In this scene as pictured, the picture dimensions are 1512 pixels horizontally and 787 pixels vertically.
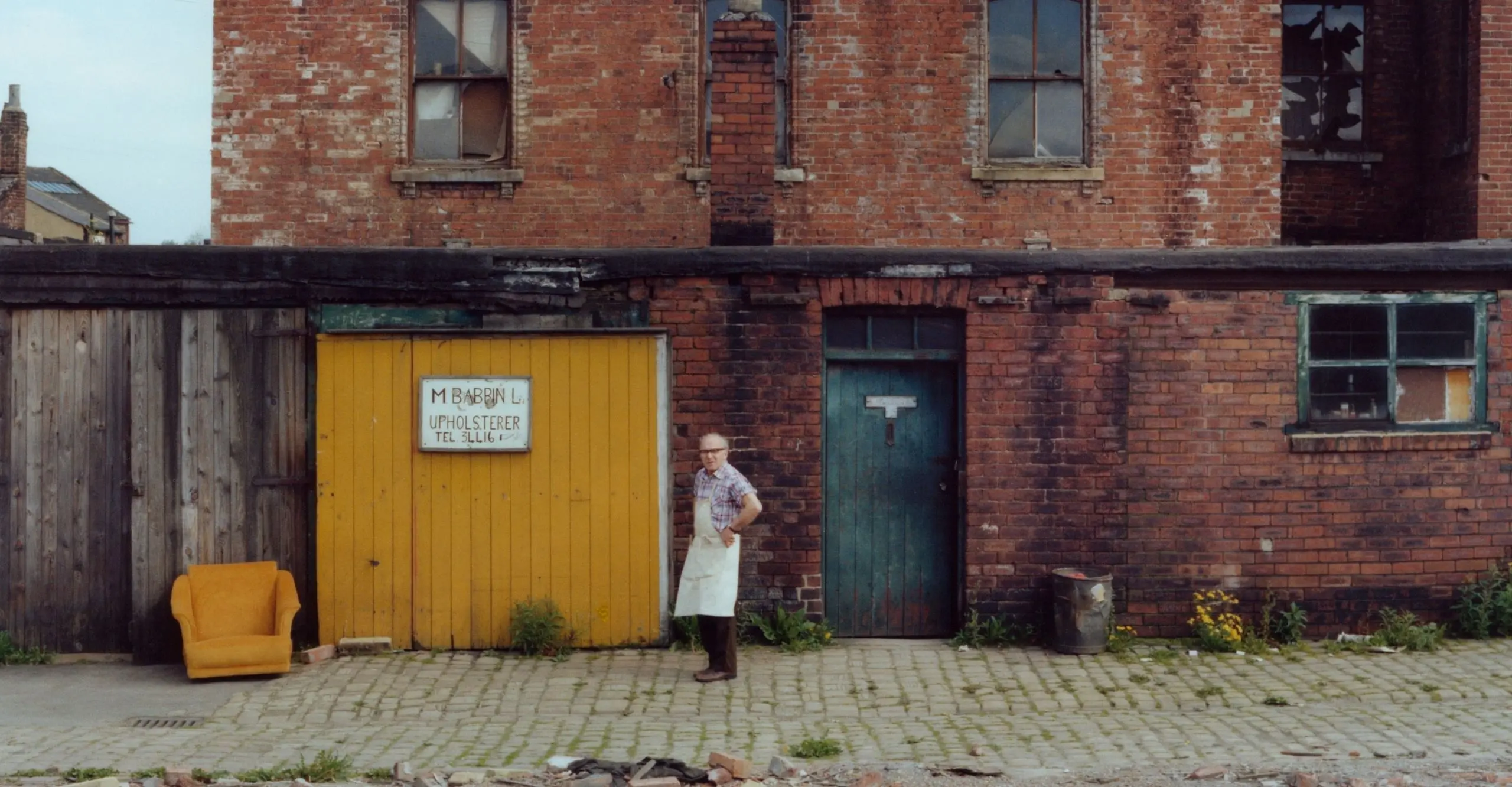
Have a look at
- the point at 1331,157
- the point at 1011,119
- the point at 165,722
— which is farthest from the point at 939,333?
the point at 1331,157

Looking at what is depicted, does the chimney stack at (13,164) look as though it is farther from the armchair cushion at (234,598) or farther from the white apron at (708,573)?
the white apron at (708,573)

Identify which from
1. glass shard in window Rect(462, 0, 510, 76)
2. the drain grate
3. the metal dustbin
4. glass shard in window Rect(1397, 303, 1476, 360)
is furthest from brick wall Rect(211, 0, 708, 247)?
glass shard in window Rect(1397, 303, 1476, 360)

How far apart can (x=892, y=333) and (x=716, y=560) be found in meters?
2.33

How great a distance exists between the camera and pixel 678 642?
971 cm

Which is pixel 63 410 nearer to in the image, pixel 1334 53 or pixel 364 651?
pixel 364 651

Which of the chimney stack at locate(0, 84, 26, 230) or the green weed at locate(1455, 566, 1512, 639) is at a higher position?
the chimney stack at locate(0, 84, 26, 230)

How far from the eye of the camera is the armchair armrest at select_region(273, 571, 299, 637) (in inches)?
351

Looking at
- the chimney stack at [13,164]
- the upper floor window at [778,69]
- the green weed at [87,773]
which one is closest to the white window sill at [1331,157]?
the upper floor window at [778,69]

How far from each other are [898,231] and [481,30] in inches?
179

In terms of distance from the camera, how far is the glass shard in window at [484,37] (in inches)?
517

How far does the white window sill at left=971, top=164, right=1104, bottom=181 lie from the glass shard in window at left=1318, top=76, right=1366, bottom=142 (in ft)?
10.5

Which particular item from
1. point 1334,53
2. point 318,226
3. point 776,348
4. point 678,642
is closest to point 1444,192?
point 1334,53

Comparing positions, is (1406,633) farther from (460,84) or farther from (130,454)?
(460,84)

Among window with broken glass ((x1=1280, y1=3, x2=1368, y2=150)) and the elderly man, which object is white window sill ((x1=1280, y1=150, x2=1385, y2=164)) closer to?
window with broken glass ((x1=1280, y1=3, x2=1368, y2=150))
